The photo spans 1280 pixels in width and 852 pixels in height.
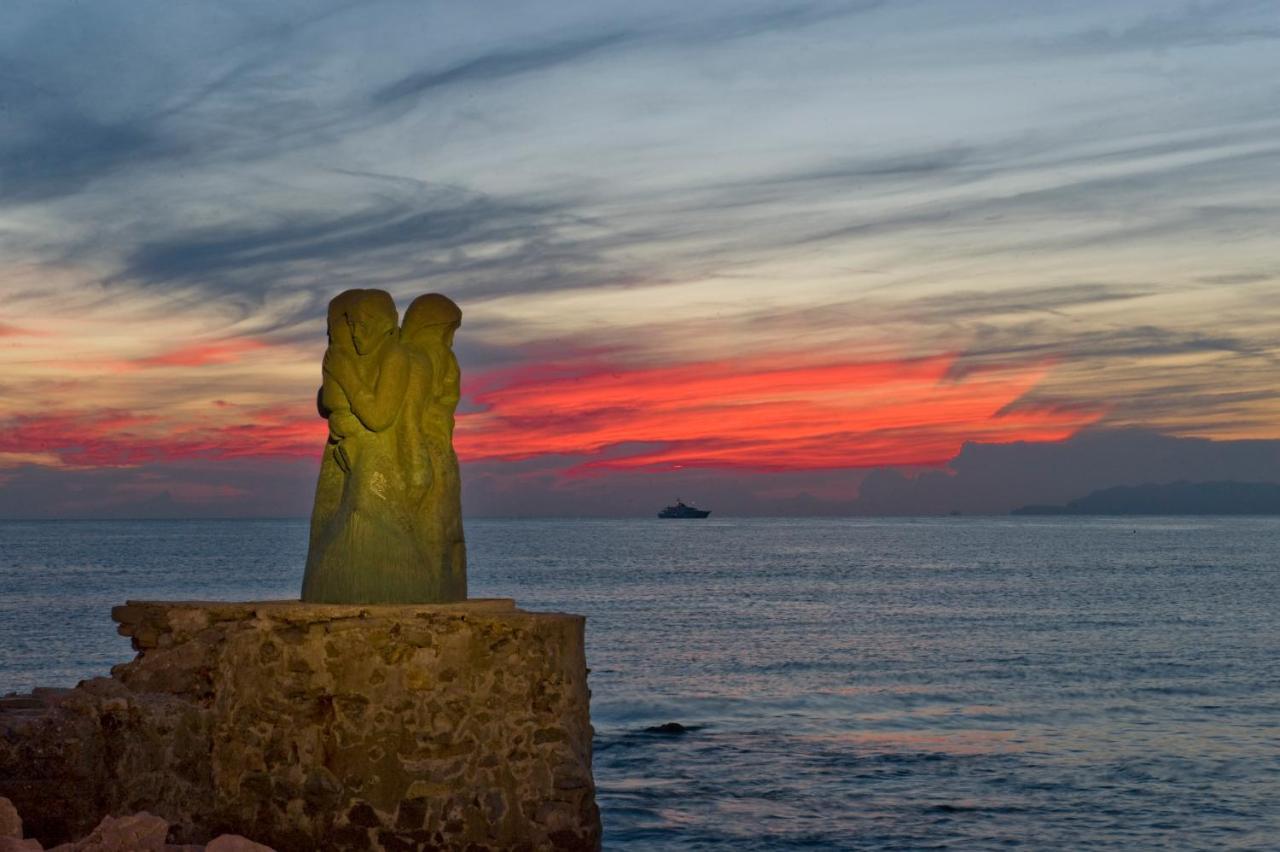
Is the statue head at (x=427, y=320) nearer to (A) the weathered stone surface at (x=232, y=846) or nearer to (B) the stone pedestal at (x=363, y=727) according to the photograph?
(B) the stone pedestal at (x=363, y=727)

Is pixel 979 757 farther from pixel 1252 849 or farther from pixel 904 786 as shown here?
pixel 1252 849

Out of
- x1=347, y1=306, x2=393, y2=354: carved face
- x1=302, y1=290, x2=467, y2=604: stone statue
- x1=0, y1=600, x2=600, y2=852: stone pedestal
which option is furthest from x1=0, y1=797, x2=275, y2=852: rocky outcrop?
x1=347, y1=306, x2=393, y2=354: carved face

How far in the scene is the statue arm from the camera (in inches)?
520

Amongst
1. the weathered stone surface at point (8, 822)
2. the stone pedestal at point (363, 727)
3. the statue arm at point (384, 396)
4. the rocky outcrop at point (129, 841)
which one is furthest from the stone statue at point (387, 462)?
the rocky outcrop at point (129, 841)

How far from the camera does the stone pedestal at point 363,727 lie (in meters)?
11.9

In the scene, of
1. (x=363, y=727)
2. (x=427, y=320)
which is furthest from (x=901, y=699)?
(x=363, y=727)

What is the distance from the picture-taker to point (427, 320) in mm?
13703

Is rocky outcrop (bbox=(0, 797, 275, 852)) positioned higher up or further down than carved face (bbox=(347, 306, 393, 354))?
further down

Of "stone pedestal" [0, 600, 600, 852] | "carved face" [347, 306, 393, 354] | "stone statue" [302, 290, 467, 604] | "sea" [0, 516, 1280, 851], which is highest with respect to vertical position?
"carved face" [347, 306, 393, 354]

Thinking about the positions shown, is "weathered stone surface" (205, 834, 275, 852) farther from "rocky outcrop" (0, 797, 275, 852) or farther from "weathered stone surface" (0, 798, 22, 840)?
"weathered stone surface" (0, 798, 22, 840)

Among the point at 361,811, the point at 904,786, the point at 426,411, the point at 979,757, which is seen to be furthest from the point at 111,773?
the point at 979,757

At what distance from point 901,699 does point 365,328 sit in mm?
19227

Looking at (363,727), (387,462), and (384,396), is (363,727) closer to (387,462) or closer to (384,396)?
(387,462)

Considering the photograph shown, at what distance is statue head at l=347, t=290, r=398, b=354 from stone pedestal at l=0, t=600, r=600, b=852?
2.46 meters
